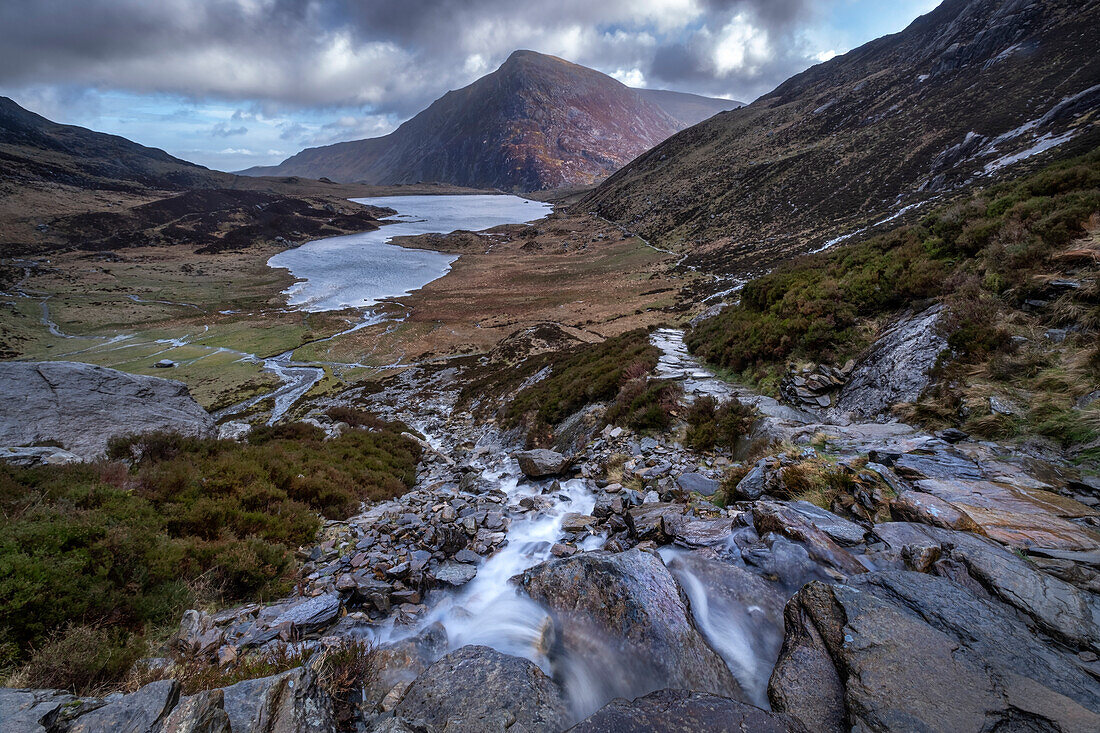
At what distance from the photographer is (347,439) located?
15.2m

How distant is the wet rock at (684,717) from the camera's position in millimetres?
3354

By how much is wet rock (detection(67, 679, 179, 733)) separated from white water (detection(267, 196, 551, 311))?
6502 centimetres

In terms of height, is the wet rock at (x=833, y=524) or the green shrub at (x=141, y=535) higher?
the wet rock at (x=833, y=524)

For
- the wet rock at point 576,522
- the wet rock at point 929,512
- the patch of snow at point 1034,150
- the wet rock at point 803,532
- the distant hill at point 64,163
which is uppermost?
the distant hill at point 64,163

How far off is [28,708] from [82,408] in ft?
42.6

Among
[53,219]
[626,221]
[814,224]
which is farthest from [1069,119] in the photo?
[53,219]

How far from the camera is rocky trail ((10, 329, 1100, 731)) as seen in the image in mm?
3318

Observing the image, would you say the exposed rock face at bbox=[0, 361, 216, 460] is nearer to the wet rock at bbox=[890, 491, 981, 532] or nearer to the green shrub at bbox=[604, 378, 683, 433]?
the green shrub at bbox=[604, 378, 683, 433]

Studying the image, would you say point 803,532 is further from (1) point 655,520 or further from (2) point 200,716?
(2) point 200,716

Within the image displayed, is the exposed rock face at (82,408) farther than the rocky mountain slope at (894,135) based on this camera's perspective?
No

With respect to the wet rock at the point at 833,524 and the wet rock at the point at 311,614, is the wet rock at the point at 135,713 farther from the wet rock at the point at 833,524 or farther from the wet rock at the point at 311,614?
the wet rock at the point at 833,524

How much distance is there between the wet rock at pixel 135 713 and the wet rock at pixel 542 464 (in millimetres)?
8048

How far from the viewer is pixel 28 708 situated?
3.07 metres

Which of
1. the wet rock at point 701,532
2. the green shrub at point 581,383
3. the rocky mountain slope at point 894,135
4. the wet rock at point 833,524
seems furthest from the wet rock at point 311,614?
the rocky mountain slope at point 894,135
